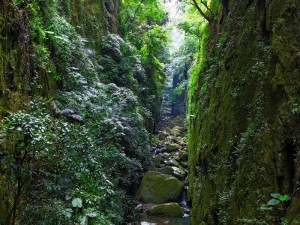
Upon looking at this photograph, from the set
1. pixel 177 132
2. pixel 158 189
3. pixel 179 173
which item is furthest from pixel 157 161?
pixel 177 132

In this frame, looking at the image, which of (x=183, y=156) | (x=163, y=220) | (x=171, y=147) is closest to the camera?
(x=163, y=220)

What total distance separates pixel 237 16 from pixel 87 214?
21.0 feet

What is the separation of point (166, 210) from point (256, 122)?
27.2ft

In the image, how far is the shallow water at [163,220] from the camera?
39.2 feet

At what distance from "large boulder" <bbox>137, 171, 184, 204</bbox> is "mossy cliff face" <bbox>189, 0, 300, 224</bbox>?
4992 millimetres

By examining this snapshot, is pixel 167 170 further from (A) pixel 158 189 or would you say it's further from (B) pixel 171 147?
(B) pixel 171 147

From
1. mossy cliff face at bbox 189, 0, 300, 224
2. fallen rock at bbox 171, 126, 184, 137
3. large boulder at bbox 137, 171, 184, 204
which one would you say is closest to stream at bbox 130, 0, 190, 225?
large boulder at bbox 137, 171, 184, 204

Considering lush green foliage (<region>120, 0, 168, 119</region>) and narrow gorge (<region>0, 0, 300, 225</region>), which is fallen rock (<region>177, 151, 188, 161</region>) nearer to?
lush green foliage (<region>120, 0, 168, 119</region>)

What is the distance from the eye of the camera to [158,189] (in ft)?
45.6

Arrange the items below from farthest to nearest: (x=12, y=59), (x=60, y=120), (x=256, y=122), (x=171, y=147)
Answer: (x=171, y=147) < (x=256, y=122) < (x=12, y=59) < (x=60, y=120)

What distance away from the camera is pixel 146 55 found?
1895cm

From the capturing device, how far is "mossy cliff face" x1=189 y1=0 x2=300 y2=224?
15.7 ft

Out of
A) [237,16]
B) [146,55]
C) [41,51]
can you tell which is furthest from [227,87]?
[146,55]

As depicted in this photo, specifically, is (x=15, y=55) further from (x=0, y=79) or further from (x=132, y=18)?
(x=132, y=18)
